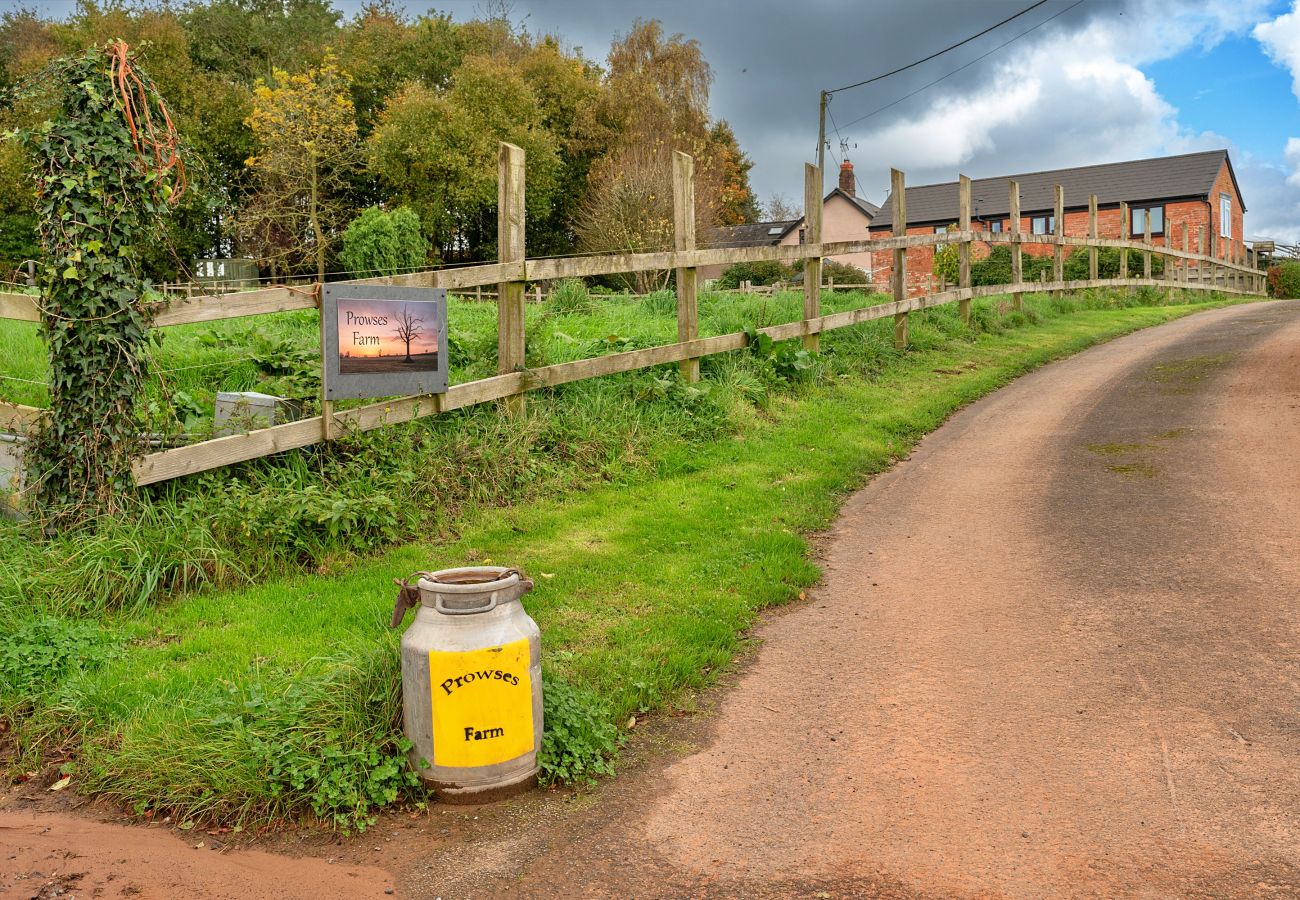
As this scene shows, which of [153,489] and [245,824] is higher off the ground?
[153,489]

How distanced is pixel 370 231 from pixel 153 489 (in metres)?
27.0

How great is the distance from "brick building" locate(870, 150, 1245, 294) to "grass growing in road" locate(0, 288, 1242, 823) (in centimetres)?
3723

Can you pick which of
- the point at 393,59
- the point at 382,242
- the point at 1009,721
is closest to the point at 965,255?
the point at 1009,721

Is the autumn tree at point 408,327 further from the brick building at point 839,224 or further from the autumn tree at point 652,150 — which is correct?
the brick building at point 839,224

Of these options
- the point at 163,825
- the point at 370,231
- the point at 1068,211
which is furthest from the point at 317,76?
the point at 163,825

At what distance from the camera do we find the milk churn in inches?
151

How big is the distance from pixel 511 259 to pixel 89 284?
2.95m

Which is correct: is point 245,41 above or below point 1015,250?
above

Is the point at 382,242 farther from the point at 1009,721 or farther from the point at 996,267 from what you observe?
the point at 1009,721

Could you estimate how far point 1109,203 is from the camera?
162 feet

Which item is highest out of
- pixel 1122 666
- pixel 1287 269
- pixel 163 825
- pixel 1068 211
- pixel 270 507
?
pixel 1068 211

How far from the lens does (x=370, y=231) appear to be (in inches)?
1242

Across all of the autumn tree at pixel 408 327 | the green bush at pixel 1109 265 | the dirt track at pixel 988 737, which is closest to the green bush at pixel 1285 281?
the green bush at pixel 1109 265

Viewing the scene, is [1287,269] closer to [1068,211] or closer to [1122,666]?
[1068,211]
